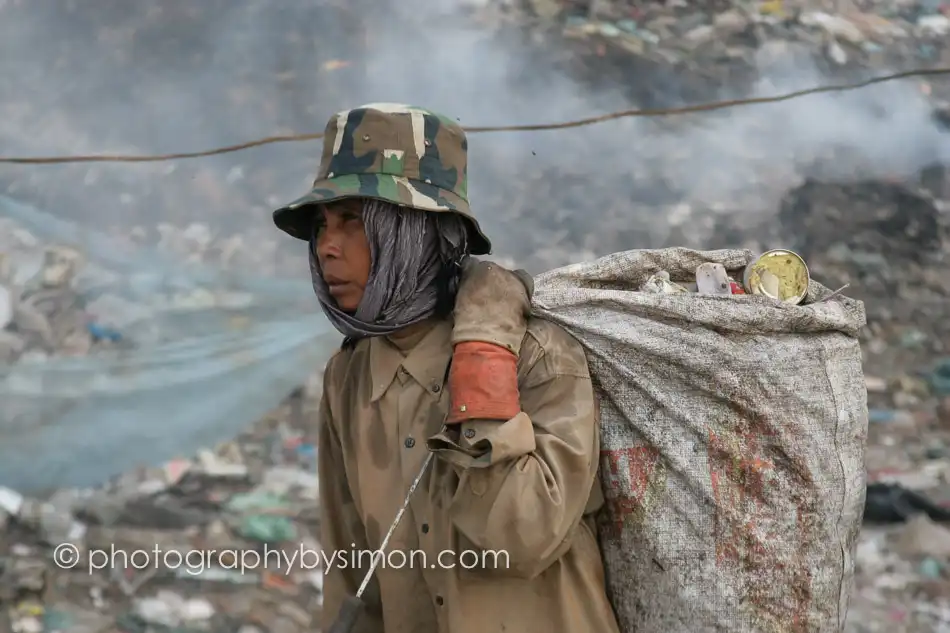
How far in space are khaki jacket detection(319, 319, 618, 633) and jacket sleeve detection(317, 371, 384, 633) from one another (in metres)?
0.01

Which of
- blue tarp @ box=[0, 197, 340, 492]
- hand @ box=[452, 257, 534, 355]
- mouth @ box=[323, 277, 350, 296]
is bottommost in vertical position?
blue tarp @ box=[0, 197, 340, 492]

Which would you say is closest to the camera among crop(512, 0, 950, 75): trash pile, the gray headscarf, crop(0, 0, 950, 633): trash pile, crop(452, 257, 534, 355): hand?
crop(452, 257, 534, 355): hand

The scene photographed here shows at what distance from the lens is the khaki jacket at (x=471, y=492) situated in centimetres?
128

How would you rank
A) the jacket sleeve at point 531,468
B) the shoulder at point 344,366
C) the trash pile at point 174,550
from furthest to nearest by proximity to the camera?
the trash pile at point 174,550
the shoulder at point 344,366
the jacket sleeve at point 531,468

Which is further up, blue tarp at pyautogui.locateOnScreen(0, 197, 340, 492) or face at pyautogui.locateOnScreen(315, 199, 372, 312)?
face at pyautogui.locateOnScreen(315, 199, 372, 312)

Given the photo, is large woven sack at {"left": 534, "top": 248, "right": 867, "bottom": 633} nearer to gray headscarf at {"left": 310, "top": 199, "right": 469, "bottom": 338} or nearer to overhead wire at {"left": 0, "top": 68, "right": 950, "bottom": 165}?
gray headscarf at {"left": 310, "top": 199, "right": 469, "bottom": 338}

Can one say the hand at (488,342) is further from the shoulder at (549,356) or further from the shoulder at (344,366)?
the shoulder at (344,366)

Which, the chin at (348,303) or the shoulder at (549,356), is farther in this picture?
the chin at (348,303)

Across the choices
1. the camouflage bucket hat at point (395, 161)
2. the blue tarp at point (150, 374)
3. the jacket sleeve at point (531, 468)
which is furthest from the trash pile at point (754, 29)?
the jacket sleeve at point (531, 468)

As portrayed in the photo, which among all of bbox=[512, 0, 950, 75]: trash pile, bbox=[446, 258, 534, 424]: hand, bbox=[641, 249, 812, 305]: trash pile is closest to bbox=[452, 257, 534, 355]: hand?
bbox=[446, 258, 534, 424]: hand

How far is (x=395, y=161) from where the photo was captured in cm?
149

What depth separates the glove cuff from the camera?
51.1 inches

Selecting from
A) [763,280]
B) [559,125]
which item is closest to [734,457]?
[763,280]

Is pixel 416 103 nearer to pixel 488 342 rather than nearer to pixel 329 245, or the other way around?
pixel 329 245
